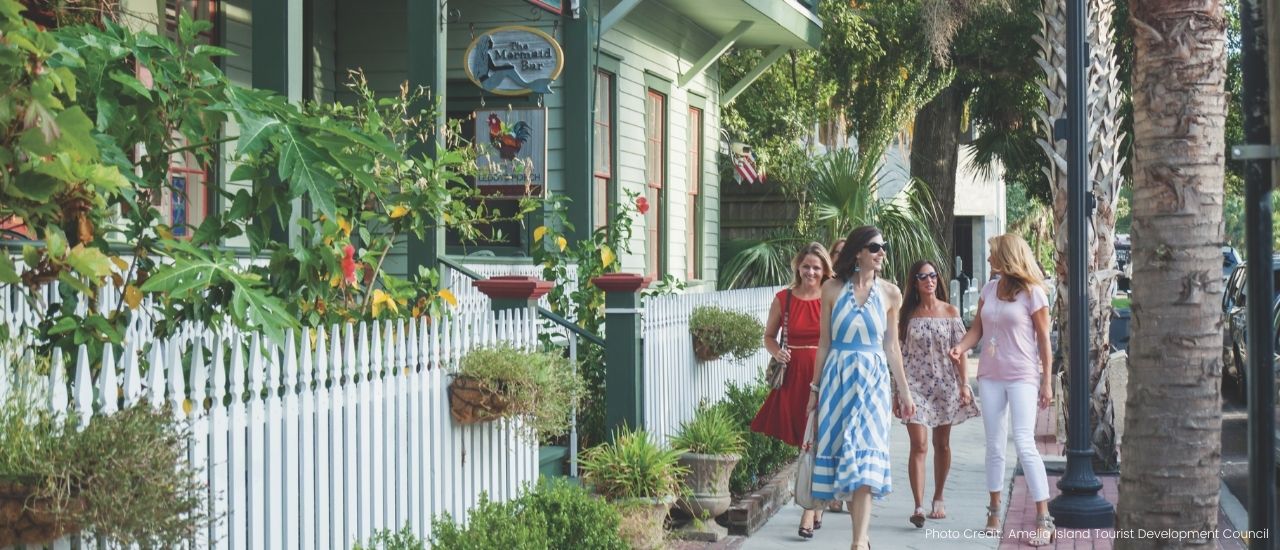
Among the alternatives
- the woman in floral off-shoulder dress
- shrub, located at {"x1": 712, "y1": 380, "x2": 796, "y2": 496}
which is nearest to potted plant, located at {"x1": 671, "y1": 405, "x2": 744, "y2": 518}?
shrub, located at {"x1": 712, "y1": 380, "x2": 796, "y2": 496}

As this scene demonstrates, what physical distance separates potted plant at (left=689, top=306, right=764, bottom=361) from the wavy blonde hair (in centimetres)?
255

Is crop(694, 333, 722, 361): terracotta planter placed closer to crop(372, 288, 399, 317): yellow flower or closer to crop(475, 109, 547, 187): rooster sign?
crop(475, 109, 547, 187): rooster sign

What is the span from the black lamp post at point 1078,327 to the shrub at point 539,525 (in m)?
3.54

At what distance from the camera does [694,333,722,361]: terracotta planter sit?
10766mm

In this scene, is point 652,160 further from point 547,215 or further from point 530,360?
point 530,360

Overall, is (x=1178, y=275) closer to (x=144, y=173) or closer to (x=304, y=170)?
(x=304, y=170)

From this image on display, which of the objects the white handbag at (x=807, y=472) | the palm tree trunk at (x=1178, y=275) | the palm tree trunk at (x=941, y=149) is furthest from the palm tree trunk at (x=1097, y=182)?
the palm tree trunk at (x=941, y=149)

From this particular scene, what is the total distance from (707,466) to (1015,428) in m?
1.88

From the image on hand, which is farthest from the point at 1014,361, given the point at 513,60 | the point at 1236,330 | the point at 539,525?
the point at 1236,330

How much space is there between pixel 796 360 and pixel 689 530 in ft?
4.54

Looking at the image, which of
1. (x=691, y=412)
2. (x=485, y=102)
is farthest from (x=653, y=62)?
(x=691, y=412)

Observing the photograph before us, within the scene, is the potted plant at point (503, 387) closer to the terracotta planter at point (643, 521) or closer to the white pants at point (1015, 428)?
the terracotta planter at point (643, 521)

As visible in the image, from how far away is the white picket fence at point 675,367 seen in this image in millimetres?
9492

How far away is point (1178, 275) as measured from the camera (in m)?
5.88
